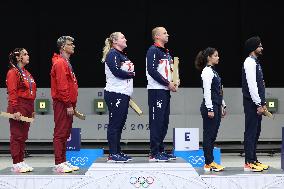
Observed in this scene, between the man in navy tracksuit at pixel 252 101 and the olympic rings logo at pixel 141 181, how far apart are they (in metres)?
1.35

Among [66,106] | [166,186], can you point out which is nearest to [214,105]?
[166,186]

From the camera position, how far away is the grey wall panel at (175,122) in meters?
11.9

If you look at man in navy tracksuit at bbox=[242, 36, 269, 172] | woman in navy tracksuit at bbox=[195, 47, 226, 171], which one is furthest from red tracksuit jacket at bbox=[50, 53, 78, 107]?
man in navy tracksuit at bbox=[242, 36, 269, 172]

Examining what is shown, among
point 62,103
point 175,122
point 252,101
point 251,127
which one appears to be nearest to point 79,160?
point 62,103

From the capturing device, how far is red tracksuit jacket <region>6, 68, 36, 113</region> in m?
6.31

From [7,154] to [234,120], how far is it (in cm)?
526

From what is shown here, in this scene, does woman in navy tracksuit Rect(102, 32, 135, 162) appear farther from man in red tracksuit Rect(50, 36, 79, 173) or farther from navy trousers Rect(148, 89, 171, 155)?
man in red tracksuit Rect(50, 36, 79, 173)

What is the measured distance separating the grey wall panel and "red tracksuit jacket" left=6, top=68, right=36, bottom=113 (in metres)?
5.47

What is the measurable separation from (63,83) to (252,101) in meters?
2.26

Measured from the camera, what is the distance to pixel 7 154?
1215cm

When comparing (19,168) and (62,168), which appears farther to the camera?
(19,168)

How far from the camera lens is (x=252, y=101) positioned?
20.7 feet

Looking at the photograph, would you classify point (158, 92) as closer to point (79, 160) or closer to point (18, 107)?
point (18, 107)

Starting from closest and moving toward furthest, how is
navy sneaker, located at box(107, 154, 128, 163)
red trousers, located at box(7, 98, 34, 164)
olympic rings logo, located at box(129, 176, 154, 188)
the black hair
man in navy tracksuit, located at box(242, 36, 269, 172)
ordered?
1. olympic rings logo, located at box(129, 176, 154, 188)
2. navy sneaker, located at box(107, 154, 128, 163)
3. man in navy tracksuit, located at box(242, 36, 269, 172)
4. red trousers, located at box(7, 98, 34, 164)
5. the black hair
